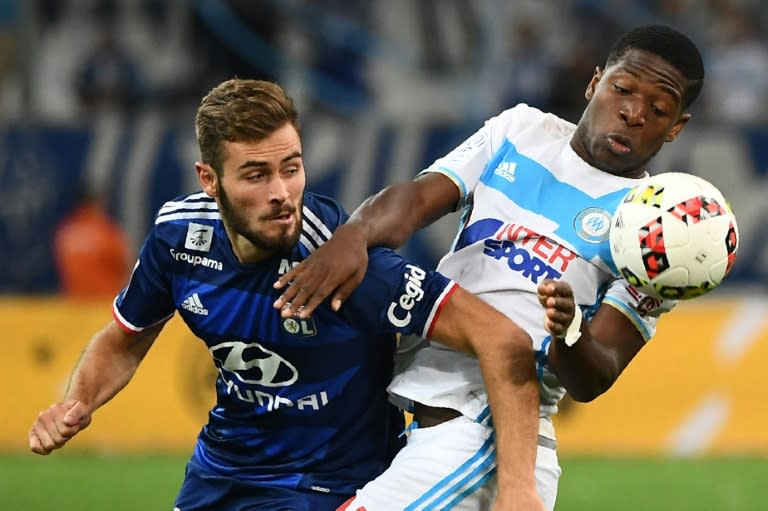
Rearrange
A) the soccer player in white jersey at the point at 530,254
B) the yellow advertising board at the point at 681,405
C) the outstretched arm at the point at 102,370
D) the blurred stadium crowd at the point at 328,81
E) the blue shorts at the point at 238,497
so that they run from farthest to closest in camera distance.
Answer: the blurred stadium crowd at the point at 328,81 < the yellow advertising board at the point at 681,405 < the outstretched arm at the point at 102,370 < the blue shorts at the point at 238,497 < the soccer player in white jersey at the point at 530,254

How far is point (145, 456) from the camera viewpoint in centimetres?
1022

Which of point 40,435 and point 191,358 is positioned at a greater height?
point 40,435

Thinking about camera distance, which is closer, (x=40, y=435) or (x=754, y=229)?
(x=40, y=435)

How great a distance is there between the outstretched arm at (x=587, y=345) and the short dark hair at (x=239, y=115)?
3.40ft

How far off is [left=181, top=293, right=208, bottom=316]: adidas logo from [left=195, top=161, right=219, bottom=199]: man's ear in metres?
0.34

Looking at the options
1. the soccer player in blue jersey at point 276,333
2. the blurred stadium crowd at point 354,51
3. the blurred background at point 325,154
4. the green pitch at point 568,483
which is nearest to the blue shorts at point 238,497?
the soccer player in blue jersey at point 276,333

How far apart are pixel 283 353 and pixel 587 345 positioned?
38.9 inches

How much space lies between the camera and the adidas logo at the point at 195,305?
4.37 meters

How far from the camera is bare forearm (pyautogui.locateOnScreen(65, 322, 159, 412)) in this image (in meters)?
4.60

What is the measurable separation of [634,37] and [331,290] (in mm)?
1318

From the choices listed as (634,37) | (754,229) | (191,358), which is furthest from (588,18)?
(634,37)

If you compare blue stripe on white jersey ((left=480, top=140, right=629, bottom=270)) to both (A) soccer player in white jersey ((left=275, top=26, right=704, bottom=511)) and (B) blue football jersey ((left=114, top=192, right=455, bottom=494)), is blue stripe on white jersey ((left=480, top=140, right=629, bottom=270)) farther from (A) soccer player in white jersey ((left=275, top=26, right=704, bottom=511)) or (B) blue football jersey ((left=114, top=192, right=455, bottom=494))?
(B) blue football jersey ((left=114, top=192, right=455, bottom=494))

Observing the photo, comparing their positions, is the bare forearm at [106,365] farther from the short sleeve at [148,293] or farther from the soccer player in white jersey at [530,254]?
the soccer player in white jersey at [530,254]

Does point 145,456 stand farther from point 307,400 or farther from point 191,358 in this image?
point 307,400
